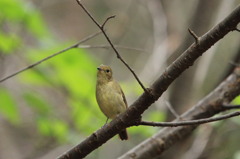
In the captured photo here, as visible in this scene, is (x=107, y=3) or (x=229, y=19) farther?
(x=107, y=3)

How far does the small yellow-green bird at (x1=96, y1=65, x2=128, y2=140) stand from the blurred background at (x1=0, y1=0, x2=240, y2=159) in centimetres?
15

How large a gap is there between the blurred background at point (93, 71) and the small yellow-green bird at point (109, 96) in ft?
0.48

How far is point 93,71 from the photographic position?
4.06 m

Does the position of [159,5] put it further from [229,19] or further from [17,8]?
[229,19]

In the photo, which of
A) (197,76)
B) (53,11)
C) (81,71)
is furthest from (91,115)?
(53,11)

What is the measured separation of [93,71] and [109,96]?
1.54 feet

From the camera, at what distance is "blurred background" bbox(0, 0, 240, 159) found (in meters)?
3.78

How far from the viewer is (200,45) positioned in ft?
7.00

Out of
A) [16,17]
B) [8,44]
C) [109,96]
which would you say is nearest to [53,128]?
[109,96]

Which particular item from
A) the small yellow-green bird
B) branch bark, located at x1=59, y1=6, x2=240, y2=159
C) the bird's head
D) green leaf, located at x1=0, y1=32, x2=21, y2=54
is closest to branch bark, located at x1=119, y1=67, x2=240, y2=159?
the small yellow-green bird

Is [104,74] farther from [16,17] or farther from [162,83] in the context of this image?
[162,83]

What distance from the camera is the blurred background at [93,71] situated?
378 cm

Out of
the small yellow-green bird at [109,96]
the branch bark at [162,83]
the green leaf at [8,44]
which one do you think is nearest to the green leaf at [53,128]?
the small yellow-green bird at [109,96]

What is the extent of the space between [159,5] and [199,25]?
2.77 ft
